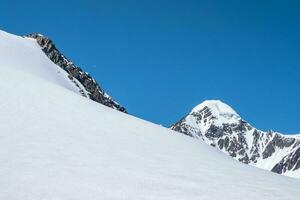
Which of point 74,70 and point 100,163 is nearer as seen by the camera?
point 100,163

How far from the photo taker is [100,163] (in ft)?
37.6

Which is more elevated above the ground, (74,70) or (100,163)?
(74,70)

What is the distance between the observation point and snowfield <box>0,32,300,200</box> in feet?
30.0

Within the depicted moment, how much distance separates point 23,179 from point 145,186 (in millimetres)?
2506

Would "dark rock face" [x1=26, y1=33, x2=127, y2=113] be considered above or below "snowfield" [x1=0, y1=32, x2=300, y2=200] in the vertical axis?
above

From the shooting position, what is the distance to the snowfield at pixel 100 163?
916 centimetres

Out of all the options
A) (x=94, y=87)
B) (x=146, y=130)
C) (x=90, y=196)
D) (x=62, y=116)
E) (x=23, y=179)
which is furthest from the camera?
(x=94, y=87)

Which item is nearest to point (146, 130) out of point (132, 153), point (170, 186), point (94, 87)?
point (132, 153)

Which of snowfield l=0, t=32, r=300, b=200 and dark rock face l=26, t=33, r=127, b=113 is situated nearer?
snowfield l=0, t=32, r=300, b=200

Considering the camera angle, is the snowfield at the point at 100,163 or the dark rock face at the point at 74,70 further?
the dark rock face at the point at 74,70

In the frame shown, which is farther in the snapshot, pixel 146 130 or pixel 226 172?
pixel 146 130

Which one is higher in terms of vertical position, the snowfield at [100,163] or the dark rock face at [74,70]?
the dark rock face at [74,70]

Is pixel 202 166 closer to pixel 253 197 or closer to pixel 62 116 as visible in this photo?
pixel 253 197

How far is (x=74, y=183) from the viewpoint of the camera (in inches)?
373
